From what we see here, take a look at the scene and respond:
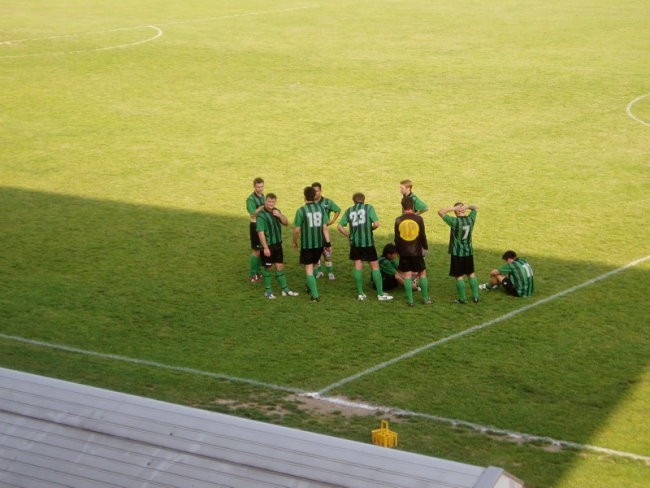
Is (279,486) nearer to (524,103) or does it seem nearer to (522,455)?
(522,455)

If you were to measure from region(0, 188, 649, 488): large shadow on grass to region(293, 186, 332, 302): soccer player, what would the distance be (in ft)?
1.73

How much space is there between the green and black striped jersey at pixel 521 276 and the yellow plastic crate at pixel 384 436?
5690 millimetres

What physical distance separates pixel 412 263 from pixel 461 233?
0.82 metres

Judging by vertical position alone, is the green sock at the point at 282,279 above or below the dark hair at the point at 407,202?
below

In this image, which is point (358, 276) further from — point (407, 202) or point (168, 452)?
point (168, 452)

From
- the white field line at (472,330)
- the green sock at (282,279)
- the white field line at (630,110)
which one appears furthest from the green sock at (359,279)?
the white field line at (630,110)

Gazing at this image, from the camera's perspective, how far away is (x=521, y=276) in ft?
52.0

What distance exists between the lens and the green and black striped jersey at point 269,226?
51.7 feet

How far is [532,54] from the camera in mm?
34719

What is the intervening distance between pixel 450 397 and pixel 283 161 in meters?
12.0

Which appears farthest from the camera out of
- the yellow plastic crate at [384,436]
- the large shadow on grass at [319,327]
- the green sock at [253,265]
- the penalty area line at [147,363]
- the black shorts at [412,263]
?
the green sock at [253,265]

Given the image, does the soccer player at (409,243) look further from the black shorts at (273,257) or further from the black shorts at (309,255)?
the black shorts at (273,257)

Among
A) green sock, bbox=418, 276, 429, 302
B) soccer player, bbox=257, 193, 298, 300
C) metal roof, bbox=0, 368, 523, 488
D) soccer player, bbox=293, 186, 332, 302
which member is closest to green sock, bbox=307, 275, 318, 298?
soccer player, bbox=293, 186, 332, 302

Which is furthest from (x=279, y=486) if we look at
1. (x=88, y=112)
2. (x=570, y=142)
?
(x=88, y=112)
